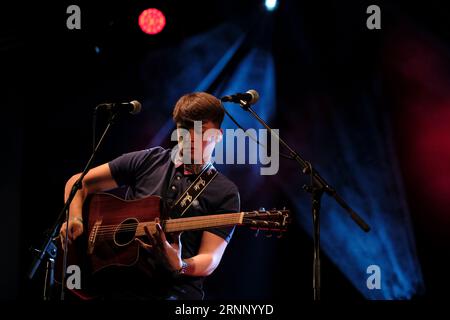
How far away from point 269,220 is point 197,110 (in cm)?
89

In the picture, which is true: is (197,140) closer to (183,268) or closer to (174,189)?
(174,189)

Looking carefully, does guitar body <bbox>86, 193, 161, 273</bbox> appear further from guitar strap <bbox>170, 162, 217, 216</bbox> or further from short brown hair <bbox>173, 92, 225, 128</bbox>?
short brown hair <bbox>173, 92, 225, 128</bbox>

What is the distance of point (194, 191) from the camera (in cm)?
330

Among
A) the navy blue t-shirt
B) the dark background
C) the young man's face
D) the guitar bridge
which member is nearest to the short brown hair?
the young man's face

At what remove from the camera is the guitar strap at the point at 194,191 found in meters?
3.26

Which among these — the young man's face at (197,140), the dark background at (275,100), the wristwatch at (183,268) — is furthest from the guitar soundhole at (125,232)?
the dark background at (275,100)

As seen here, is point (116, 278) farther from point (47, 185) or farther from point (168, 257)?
point (47, 185)

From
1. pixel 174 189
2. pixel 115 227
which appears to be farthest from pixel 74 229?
pixel 174 189

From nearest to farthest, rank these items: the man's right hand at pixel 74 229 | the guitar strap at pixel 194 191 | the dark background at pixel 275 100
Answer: the guitar strap at pixel 194 191, the man's right hand at pixel 74 229, the dark background at pixel 275 100

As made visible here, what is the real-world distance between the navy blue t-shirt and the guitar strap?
26mm

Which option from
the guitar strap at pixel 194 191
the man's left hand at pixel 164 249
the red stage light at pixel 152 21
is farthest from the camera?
the red stage light at pixel 152 21

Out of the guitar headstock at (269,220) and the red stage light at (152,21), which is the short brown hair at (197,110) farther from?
the red stage light at (152,21)

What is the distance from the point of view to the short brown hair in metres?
3.41

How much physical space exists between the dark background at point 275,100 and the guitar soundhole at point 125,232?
1.77 m
